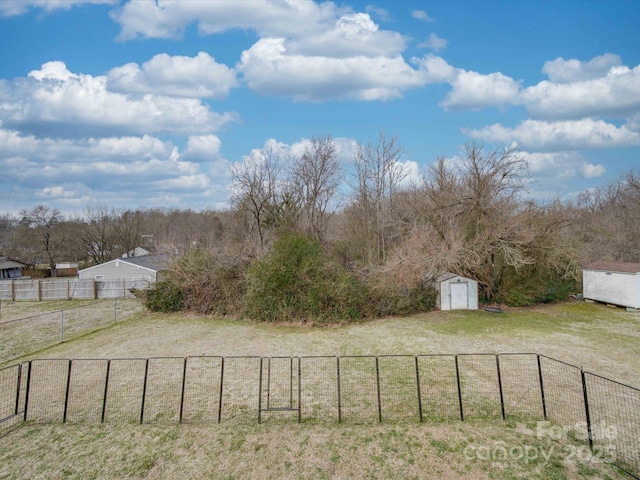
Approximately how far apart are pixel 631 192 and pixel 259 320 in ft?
105

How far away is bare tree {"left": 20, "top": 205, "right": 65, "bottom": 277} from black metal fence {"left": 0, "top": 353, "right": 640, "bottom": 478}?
36.4 m

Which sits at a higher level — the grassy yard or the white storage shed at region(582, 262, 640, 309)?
the white storage shed at region(582, 262, 640, 309)

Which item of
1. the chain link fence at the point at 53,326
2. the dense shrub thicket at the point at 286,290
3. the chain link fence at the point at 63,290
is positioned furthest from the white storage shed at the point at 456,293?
the chain link fence at the point at 63,290

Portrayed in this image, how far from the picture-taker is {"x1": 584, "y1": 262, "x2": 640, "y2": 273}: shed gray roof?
46.5ft

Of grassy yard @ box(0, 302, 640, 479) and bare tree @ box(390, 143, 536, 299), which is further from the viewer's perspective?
bare tree @ box(390, 143, 536, 299)

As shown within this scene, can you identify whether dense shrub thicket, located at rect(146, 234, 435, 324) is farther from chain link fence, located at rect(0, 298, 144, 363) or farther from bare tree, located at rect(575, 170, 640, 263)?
bare tree, located at rect(575, 170, 640, 263)

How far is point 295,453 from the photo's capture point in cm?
531

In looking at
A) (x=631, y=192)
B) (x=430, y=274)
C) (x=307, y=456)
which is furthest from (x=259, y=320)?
(x=631, y=192)

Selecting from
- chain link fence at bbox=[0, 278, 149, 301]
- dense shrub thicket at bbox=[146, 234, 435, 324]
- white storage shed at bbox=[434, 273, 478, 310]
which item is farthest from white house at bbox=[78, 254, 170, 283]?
white storage shed at bbox=[434, 273, 478, 310]

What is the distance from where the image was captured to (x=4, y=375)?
28.4ft

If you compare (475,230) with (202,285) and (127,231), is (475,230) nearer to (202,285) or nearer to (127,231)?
(202,285)

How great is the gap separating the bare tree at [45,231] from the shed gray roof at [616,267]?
4564cm

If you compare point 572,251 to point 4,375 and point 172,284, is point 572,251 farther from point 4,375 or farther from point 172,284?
A: point 4,375

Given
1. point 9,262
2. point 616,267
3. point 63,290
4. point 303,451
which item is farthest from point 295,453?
point 9,262
